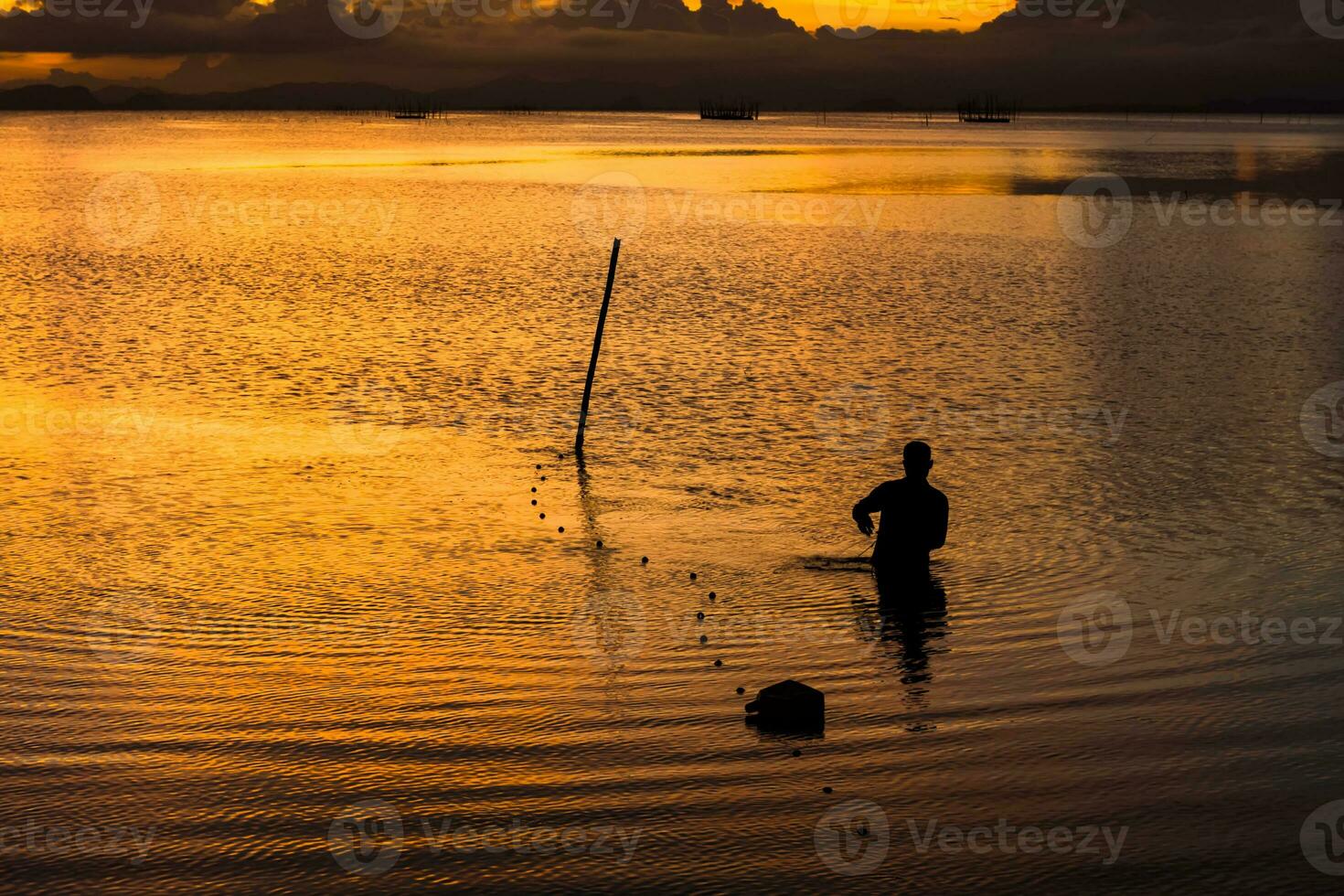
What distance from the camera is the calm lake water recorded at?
9.15m

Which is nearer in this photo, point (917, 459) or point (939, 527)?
point (917, 459)

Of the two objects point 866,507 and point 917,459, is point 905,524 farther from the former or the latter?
point 917,459

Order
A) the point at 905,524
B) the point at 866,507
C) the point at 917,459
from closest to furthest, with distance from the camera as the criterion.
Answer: the point at 917,459
the point at 905,524
the point at 866,507

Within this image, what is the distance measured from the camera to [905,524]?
1480 centimetres

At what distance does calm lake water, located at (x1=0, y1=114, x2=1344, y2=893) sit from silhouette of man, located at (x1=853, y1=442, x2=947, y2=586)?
1.44 feet

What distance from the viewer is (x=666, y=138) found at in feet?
645

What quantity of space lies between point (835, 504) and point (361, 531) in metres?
5.76

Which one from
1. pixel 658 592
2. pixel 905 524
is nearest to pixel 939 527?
pixel 905 524

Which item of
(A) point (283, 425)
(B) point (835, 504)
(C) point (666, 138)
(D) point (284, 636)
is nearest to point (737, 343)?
(A) point (283, 425)

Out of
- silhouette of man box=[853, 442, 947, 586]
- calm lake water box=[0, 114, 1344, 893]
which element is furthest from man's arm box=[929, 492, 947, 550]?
calm lake water box=[0, 114, 1344, 893]

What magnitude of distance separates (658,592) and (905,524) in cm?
252

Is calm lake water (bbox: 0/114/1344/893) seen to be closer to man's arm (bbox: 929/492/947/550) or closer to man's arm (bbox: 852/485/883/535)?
man's arm (bbox: 929/492/947/550)

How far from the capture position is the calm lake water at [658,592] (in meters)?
9.15

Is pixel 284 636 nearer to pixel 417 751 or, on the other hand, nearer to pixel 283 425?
pixel 417 751
